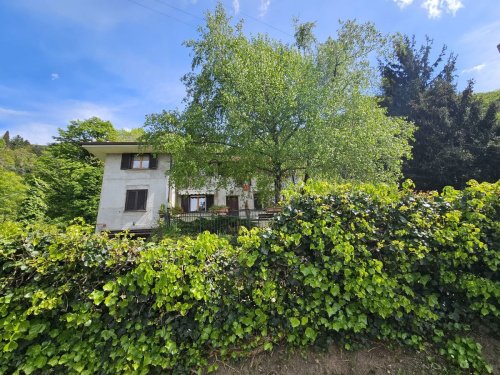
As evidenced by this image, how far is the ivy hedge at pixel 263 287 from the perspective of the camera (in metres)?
2.52

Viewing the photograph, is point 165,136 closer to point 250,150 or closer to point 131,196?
point 250,150

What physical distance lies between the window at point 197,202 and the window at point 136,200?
14.8 ft

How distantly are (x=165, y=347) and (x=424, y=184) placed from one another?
20539 millimetres

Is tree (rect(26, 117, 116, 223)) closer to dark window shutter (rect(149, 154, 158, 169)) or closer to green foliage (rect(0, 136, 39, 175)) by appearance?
dark window shutter (rect(149, 154, 158, 169))

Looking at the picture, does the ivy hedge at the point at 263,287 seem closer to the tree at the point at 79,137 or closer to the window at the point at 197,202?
the window at the point at 197,202

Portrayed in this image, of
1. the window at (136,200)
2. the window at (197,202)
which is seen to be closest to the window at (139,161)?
the window at (136,200)

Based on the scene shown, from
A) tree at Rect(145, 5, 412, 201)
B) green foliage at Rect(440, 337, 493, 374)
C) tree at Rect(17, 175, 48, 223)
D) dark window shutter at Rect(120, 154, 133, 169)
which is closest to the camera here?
green foliage at Rect(440, 337, 493, 374)

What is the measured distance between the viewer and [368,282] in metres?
2.75

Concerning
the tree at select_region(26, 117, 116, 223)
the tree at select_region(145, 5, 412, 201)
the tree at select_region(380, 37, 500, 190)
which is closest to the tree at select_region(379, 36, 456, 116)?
the tree at select_region(380, 37, 500, 190)

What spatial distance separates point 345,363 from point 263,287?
46.0 inches

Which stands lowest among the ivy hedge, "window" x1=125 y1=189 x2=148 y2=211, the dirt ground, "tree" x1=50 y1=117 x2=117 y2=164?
the dirt ground

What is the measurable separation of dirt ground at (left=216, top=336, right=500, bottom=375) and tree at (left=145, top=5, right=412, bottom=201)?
8.75 m

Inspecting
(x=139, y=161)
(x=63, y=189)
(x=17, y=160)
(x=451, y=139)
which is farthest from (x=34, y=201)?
(x=451, y=139)

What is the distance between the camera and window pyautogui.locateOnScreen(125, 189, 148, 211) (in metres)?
17.8
